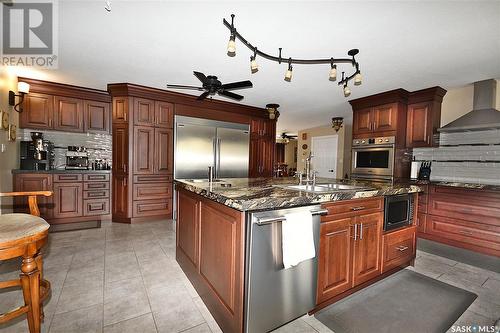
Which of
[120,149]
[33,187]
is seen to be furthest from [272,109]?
[33,187]

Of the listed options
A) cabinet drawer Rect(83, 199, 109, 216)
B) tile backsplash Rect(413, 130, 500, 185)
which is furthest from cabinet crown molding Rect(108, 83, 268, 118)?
tile backsplash Rect(413, 130, 500, 185)

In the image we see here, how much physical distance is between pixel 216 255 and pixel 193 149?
10.1 ft

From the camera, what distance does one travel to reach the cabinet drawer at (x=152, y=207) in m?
3.83

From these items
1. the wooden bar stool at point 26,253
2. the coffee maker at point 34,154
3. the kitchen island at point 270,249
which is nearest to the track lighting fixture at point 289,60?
the kitchen island at point 270,249

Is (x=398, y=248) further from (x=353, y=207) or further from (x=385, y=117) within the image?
(x=385, y=117)

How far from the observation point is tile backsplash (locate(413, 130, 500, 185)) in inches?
123

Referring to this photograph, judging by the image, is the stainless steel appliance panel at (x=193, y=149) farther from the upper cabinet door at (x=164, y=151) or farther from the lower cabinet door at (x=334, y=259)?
the lower cabinet door at (x=334, y=259)

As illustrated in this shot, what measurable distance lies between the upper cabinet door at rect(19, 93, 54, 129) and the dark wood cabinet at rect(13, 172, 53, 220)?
95 centimetres

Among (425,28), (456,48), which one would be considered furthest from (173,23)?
(456,48)

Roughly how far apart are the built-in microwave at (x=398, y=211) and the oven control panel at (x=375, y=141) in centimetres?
184

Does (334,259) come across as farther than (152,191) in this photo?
No

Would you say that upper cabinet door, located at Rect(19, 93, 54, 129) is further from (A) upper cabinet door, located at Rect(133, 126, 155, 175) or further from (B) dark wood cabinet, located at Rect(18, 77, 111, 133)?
(A) upper cabinet door, located at Rect(133, 126, 155, 175)

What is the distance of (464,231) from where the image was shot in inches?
108

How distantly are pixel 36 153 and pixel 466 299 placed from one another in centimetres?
A: 563
